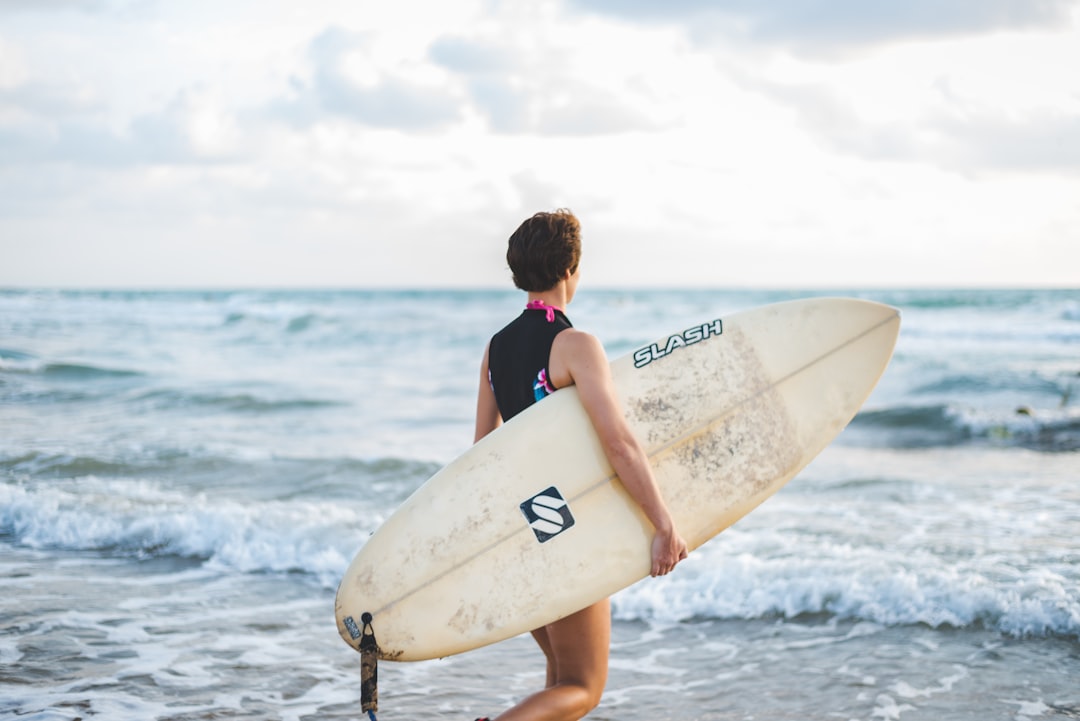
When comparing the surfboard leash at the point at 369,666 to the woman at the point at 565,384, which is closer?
the woman at the point at 565,384

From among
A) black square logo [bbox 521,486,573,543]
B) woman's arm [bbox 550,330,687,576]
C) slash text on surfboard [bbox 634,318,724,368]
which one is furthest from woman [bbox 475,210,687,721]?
slash text on surfboard [bbox 634,318,724,368]

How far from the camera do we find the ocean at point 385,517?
333 cm

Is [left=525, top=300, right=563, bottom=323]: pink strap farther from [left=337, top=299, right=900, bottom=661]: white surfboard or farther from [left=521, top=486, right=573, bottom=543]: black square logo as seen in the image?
[left=521, top=486, right=573, bottom=543]: black square logo

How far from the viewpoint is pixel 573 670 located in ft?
7.26

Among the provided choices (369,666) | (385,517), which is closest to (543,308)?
(369,666)

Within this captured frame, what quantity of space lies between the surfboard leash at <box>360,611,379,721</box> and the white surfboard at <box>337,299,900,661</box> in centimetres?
2

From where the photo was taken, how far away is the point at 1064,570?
4477 millimetres

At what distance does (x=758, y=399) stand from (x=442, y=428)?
6857 millimetres

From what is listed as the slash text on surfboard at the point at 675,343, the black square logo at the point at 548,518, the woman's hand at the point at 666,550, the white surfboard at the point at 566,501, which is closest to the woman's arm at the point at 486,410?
the white surfboard at the point at 566,501

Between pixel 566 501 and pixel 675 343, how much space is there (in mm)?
650

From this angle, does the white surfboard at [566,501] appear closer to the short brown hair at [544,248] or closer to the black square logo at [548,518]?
the black square logo at [548,518]

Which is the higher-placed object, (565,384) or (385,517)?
(565,384)

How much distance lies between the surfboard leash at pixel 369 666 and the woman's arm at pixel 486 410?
60 centimetres

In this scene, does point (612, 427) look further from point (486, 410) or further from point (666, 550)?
point (486, 410)
